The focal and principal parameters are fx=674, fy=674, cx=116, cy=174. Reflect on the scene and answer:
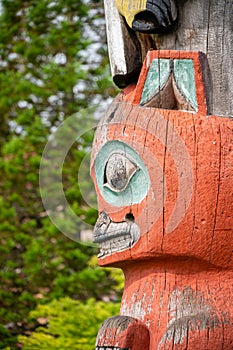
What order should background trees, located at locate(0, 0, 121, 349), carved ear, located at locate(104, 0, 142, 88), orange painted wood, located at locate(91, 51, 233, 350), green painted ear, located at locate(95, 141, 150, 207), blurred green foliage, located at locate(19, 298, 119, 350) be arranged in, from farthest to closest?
background trees, located at locate(0, 0, 121, 349) → blurred green foliage, located at locate(19, 298, 119, 350) → carved ear, located at locate(104, 0, 142, 88) → green painted ear, located at locate(95, 141, 150, 207) → orange painted wood, located at locate(91, 51, 233, 350)

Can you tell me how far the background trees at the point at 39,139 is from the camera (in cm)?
825

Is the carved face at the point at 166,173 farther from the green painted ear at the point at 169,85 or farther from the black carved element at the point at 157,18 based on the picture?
the black carved element at the point at 157,18

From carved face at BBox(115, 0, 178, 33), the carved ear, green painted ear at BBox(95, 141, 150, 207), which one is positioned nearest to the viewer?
green painted ear at BBox(95, 141, 150, 207)

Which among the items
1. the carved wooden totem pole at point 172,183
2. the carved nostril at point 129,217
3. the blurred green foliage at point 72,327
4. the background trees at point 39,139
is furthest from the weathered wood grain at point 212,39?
the background trees at point 39,139

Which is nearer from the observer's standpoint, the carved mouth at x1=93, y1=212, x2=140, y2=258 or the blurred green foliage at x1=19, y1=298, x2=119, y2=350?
the carved mouth at x1=93, y1=212, x2=140, y2=258

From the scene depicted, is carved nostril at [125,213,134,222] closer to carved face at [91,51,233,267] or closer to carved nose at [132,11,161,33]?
carved face at [91,51,233,267]

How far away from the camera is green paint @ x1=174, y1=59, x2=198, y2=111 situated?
340 centimetres

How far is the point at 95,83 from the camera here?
8789 millimetres

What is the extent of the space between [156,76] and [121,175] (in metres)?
0.54

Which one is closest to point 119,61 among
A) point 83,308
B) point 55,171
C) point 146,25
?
point 146,25

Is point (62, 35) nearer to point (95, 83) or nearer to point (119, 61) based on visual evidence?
point (95, 83)

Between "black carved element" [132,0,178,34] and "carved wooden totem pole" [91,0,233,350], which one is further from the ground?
"black carved element" [132,0,178,34]

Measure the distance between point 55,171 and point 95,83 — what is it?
4.90ft

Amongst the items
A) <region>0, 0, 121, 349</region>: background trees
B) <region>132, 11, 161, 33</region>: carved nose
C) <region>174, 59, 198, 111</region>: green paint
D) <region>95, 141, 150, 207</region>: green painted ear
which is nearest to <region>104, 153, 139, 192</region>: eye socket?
<region>95, 141, 150, 207</region>: green painted ear
